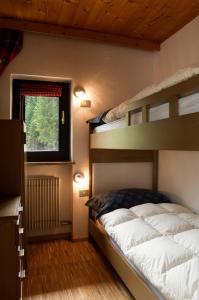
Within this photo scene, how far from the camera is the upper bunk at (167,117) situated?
117 centimetres

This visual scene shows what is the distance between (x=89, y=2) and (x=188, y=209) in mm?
2253

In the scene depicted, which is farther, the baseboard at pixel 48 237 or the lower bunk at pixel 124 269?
the baseboard at pixel 48 237

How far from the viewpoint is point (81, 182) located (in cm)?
288

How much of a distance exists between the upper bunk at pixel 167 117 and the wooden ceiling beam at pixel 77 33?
133 cm

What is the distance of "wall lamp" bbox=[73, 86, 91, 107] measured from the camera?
2.83m

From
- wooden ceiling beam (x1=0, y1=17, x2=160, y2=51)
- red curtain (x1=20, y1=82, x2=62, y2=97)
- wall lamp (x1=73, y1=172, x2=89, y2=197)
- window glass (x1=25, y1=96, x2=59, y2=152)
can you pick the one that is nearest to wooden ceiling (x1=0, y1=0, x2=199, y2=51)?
wooden ceiling beam (x1=0, y1=17, x2=160, y2=51)

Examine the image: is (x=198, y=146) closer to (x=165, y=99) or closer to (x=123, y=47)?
(x=165, y=99)

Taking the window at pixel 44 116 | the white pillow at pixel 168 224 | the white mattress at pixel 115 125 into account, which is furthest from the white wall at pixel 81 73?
the white pillow at pixel 168 224

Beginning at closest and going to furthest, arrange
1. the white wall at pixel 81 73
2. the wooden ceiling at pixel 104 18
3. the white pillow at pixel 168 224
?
the white pillow at pixel 168 224 < the wooden ceiling at pixel 104 18 < the white wall at pixel 81 73

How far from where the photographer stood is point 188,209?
8.31ft

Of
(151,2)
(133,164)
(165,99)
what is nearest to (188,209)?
(133,164)

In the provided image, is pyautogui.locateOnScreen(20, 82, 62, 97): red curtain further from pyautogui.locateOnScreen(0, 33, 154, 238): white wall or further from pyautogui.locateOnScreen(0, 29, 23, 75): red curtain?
pyautogui.locateOnScreen(0, 29, 23, 75): red curtain

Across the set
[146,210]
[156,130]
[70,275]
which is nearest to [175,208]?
[146,210]

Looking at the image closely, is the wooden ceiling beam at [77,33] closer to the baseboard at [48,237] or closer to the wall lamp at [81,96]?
the wall lamp at [81,96]
